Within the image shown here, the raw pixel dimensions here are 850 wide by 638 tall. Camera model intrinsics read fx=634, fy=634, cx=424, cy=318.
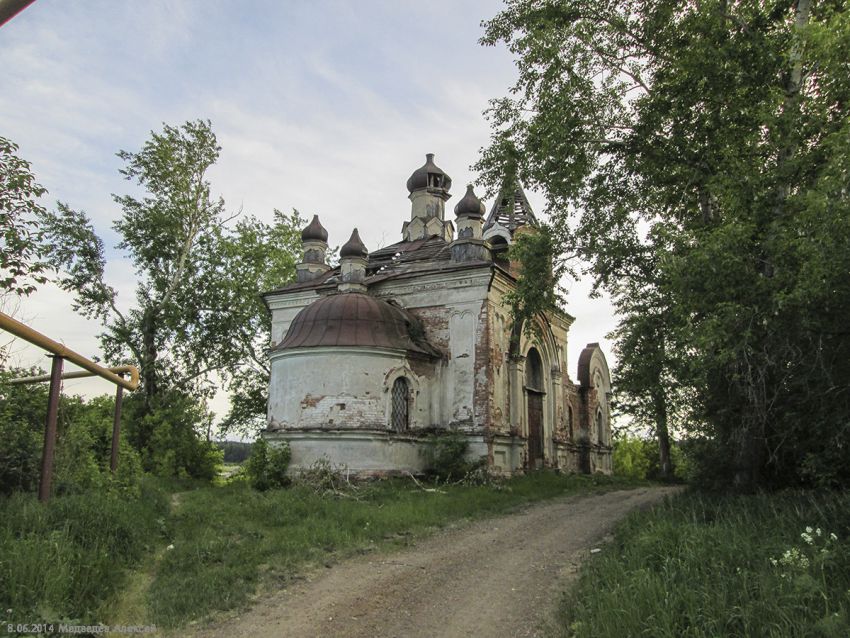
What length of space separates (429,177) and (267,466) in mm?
12778

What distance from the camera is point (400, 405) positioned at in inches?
643

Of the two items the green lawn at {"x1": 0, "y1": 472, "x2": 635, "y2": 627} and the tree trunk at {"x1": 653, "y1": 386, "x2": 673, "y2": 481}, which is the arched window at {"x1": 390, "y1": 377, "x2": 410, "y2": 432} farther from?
the tree trunk at {"x1": 653, "y1": 386, "x2": 673, "y2": 481}

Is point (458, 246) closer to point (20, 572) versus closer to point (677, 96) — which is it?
point (677, 96)

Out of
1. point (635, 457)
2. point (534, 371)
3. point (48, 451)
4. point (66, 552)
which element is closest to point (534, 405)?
Result: point (534, 371)

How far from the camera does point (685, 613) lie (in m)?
4.85

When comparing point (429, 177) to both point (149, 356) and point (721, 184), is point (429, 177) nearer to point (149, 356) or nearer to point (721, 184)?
point (149, 356)

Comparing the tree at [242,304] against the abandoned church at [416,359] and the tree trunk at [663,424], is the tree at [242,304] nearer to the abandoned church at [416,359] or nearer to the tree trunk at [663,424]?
the abandoned church at [416,359]

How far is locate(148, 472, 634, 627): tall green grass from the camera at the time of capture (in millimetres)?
6574

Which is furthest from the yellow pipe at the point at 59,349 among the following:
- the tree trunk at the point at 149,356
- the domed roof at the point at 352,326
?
the tree trunk at the point at 149,356

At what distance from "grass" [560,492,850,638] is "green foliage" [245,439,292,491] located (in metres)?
9.28

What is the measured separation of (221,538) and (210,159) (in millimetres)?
19237

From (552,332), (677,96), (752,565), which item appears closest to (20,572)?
(752,565)

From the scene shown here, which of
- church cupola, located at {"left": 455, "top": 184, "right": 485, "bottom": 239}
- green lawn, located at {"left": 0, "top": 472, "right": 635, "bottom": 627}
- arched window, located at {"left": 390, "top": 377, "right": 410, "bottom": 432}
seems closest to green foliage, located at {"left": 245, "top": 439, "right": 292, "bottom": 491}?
green lawn, located at {"left": 0, "top": 472, "right": 635, "bottom": 627}

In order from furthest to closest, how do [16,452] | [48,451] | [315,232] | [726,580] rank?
[315,232], [16,452], [48,451], [726,580]
